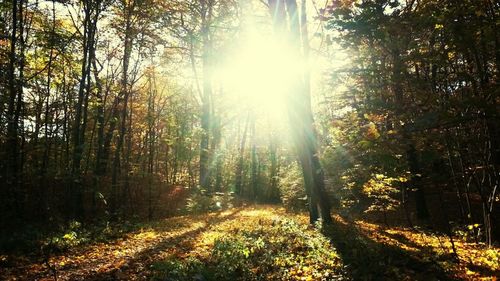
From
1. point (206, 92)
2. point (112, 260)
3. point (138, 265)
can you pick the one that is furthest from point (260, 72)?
point (138, 265)

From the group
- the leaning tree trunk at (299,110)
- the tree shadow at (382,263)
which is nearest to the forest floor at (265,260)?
the tree shadow at (382,263)

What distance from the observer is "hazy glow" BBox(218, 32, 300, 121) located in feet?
42.8

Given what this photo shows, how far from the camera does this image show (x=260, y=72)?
21.3 metres

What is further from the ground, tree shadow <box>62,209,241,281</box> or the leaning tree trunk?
the leaning tree trunk

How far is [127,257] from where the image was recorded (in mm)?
9594

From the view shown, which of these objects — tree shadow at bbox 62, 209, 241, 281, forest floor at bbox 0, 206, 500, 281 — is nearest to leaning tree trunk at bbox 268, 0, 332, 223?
forest floor at bbox 0, 206, 500, 281

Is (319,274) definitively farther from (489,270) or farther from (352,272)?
(489,270)

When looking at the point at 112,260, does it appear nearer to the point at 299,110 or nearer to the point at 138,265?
the point at 138,265

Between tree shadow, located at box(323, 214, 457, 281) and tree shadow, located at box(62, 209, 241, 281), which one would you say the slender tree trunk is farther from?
tree shadow, located at box(323, 214, 457, 281)

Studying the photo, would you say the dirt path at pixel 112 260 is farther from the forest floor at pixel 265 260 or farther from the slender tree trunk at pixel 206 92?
the slender tree trunk at pixel 206 92

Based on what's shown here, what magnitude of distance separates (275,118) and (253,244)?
2650 centimetres

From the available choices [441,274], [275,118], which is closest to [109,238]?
[441,274]

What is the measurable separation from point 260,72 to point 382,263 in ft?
48.9

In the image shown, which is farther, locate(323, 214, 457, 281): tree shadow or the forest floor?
the forest floor
